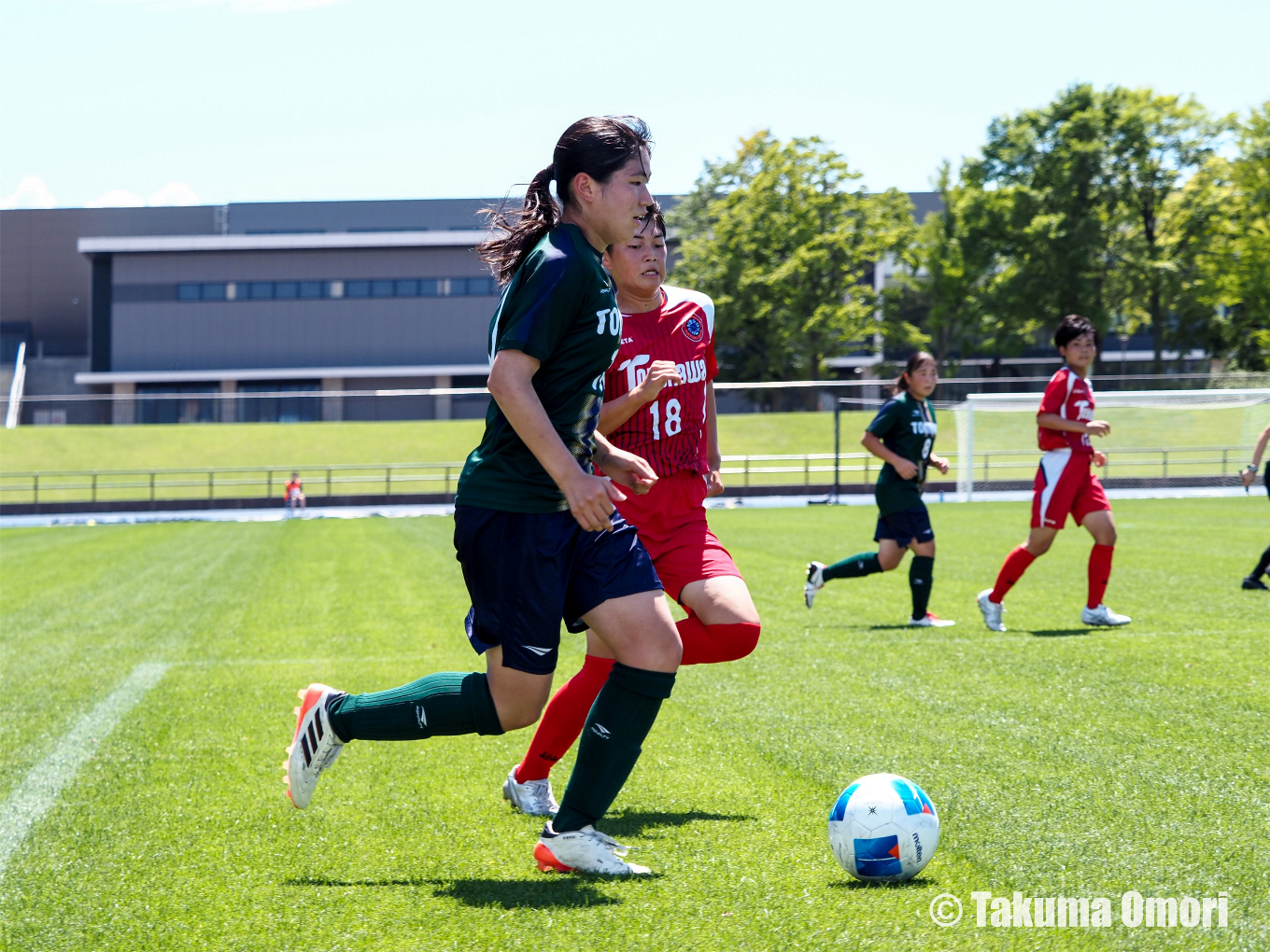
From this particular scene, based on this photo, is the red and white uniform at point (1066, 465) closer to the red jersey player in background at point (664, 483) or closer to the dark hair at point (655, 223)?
the red jersey player in background at point (664, 483)

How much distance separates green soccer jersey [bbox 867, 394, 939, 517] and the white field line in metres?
5.02

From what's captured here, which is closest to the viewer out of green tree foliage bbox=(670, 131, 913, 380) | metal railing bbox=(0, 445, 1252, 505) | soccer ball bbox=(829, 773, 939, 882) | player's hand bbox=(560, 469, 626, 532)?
player's hand bbox=(560, 469, 626, 532)

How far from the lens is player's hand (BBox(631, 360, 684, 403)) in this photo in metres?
3.99

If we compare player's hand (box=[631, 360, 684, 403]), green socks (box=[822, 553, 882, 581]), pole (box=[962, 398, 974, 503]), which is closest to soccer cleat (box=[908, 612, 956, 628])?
green socks (box=[822, 553, 882, 581])

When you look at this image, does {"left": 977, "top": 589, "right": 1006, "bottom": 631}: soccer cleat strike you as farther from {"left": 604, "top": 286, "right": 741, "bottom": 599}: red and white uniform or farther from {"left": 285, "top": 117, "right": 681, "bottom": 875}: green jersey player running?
{"left": 285, "top": 117, "right": 681, "bottom": 875}: green jersey player running

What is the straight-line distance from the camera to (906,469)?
28.1 feet

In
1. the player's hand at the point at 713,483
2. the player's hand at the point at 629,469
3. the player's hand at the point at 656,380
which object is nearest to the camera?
the player's hand at the point at 629,469

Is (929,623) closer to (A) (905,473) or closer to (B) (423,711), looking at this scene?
(A) (905,473)

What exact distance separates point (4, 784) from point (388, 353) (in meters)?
59.7

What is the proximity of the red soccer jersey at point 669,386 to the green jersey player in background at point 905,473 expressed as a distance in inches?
164

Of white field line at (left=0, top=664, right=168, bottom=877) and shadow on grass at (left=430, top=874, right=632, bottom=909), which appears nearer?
shadow on grass at (left=430, top=874, right=632, bottom=909)

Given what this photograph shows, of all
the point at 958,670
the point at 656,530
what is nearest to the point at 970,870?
the point at 656,530

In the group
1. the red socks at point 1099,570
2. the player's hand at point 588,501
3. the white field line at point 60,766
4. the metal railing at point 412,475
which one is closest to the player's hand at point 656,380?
the player's hand at point 588,501

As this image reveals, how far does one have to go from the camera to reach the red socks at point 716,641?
4.28 metres
